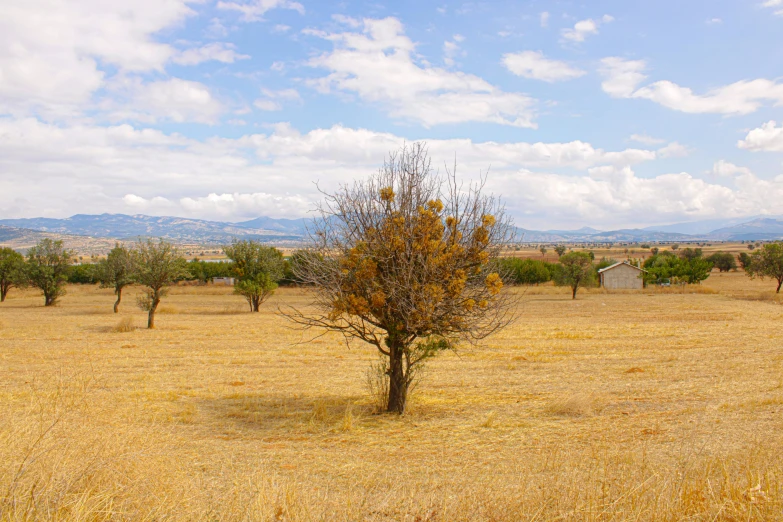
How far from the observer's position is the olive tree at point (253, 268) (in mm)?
42688

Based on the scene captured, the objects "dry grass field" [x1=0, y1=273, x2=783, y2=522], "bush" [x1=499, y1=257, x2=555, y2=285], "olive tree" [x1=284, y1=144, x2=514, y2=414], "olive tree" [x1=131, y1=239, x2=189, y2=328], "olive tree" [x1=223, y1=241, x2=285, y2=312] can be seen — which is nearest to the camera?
"dry grass field" [x1=0, y1=273, x2=783, y2=522]


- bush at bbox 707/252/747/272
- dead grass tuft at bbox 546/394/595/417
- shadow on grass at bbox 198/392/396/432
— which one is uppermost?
bush at bbox 707/252/747/272

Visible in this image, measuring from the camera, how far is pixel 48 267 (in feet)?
152

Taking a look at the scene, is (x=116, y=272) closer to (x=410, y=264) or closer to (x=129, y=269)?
(x=129, y=269)

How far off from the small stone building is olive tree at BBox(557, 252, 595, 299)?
8.73 meters

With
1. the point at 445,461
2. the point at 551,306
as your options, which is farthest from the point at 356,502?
the point at 551,306

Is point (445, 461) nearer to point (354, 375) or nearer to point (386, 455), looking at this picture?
point (386, 455)

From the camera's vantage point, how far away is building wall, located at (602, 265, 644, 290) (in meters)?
66.6

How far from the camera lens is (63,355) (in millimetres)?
20250

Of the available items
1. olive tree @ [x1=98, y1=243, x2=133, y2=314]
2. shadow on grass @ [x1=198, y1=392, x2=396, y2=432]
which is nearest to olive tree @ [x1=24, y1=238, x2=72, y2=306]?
olive tree @ [x1=98, y1=243, x2=133, y2=314]

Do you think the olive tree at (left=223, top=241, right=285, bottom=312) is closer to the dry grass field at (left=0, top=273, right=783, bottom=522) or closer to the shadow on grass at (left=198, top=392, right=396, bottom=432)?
the dry grass field at (left=0, top=273, right=783, bottom=522)

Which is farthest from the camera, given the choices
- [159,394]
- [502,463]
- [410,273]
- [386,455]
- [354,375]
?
[354,375]

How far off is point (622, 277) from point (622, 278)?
4.9 inches

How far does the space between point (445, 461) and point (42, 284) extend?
49.2 metres
